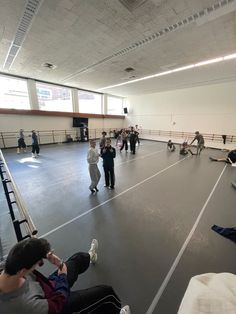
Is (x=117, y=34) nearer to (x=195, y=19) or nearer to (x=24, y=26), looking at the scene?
(x=195, y=19)

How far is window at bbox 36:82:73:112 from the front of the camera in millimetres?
12078

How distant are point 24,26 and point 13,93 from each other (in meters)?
7.39

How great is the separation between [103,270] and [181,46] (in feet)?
23.6

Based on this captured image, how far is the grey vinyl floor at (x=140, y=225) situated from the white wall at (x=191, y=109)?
793 cm

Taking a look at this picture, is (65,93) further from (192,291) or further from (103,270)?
(192,291)

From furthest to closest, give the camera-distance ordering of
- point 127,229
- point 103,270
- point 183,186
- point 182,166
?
point 182,166 → point 183,186 → point 127,229 → point 103,270

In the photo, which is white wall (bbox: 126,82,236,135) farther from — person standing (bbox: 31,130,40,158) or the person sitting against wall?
the person sitting against wall

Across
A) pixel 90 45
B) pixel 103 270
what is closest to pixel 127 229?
pixel 103 270

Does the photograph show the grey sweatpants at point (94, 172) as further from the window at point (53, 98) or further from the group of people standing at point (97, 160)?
the window at point (53, 98)

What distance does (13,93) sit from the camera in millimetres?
10695

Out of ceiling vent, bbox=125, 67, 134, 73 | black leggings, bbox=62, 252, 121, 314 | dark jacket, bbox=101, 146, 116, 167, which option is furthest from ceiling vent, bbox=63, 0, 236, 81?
black leggings, bbox=62, 252, 121, 314

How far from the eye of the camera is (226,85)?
37.2 feet

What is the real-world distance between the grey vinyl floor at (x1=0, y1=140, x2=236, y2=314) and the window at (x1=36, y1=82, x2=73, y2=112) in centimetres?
832

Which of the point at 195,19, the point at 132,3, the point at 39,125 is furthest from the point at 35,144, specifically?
the point at 195,19
